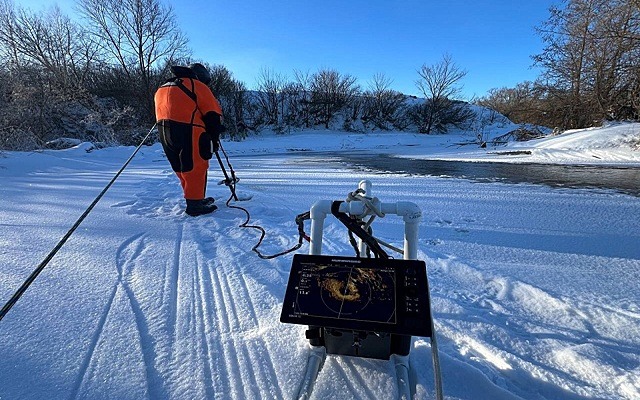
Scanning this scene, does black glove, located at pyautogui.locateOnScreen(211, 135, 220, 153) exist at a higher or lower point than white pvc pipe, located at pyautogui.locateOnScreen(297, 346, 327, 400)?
higher

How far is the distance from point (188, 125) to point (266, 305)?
2497mm

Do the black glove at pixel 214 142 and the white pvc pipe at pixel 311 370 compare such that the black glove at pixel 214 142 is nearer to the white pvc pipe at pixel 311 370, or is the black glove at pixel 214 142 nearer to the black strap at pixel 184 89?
the black strap at pixel 184 89

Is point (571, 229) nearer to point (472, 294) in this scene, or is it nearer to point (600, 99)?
point (472, 294)

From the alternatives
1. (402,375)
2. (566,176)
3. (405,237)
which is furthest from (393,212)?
(566,176)

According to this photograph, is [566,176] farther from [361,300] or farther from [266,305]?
[361,300]

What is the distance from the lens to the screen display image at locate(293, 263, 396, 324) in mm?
1125

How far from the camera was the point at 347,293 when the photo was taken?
1170 mm

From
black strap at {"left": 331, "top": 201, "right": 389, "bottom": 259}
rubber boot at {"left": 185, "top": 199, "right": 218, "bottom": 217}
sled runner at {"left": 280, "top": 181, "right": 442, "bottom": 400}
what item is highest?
black strap at {"left": 331, "top": 201, "right": 389, "bottom": 259}

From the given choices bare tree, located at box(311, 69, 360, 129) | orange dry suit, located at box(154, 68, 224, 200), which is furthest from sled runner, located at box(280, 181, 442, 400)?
bare tree, located at box(311, 69, 360, 129)

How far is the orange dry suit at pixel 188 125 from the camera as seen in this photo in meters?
3.49

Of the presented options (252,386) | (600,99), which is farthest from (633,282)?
(600,99)

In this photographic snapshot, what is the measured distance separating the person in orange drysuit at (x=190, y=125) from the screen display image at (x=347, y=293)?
2.94 metres

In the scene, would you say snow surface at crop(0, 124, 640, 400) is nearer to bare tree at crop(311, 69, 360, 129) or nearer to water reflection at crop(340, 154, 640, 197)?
water reflection at crop(340, 154, 640, 197)

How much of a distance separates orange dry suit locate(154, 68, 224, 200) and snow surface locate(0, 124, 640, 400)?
0.57 m
